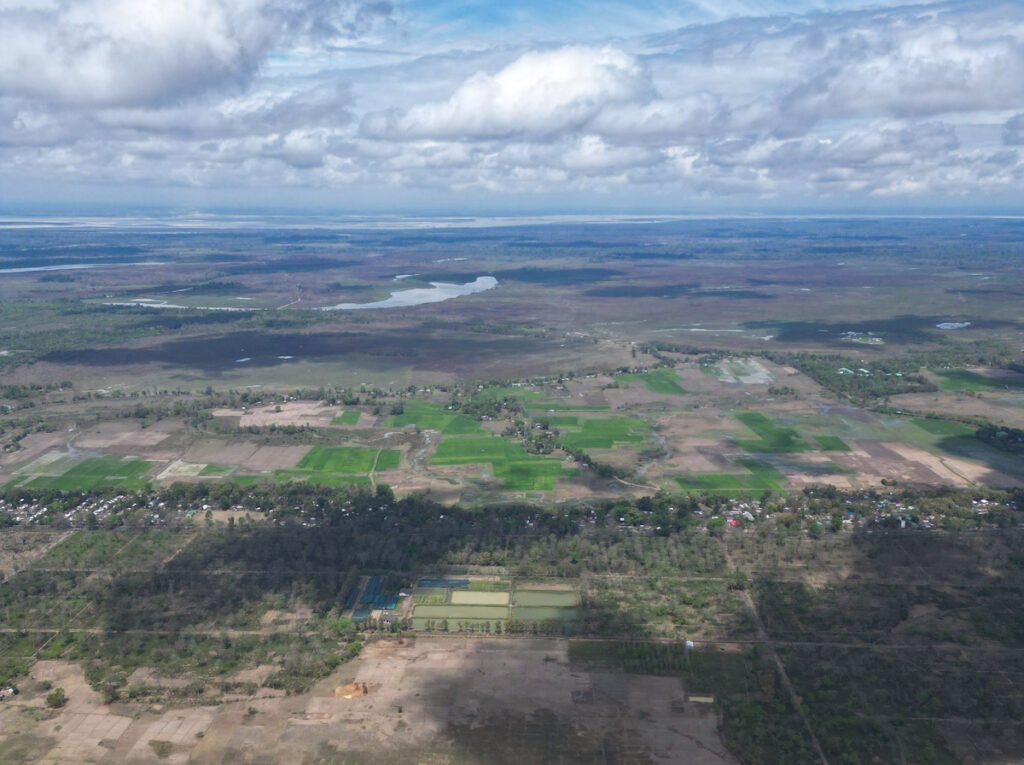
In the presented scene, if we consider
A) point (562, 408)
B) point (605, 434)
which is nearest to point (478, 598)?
point (605, 434)

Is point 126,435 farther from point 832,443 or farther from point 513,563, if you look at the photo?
point 832,443

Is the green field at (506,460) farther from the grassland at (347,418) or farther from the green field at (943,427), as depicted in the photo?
the green field at (943,427)

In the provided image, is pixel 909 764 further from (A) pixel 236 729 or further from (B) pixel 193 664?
(B) pixel 193 664

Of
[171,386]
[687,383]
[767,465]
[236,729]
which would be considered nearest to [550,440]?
[767,465]

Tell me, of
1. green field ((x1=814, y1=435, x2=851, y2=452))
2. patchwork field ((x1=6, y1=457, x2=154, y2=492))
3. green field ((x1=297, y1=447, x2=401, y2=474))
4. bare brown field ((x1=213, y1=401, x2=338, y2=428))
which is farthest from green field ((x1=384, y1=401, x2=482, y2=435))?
green field ((x1=814, y1=435, x2=851, y2=452))

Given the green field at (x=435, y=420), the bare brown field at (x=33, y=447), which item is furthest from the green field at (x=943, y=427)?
the bare brown field at (x=33, y=447)

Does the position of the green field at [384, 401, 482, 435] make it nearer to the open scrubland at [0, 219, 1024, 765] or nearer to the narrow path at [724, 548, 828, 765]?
the open scrubland at [0, 219, 1024, 765]
